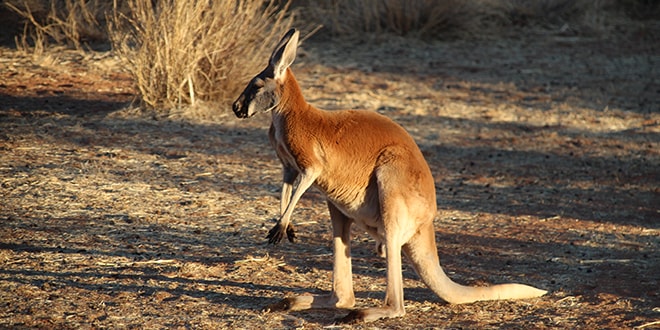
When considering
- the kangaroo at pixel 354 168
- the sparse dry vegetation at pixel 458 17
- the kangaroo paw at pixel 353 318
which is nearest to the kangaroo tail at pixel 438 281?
the kangaroo at pixel 354 168

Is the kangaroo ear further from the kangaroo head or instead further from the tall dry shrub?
the tall dry shrub

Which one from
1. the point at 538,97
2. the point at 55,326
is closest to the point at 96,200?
the point at 55,326

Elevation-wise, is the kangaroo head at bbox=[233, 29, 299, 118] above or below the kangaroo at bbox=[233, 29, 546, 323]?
above

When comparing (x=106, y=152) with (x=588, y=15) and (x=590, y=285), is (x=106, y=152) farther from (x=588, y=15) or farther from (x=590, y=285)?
(x=588, y=15)

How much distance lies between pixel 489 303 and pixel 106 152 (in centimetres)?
410

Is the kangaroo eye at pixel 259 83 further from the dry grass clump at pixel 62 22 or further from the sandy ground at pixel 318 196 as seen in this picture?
the dry grass clump at pixel 62 22

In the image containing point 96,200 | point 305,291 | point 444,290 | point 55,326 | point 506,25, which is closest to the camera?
point 55,326

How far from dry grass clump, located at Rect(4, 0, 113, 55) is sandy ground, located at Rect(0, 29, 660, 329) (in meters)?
0.39

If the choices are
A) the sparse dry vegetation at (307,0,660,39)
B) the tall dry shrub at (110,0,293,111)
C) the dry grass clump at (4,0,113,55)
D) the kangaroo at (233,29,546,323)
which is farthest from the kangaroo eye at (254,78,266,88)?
the sparse dry vegetation at (307,0,660,39)

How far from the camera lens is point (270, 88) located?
481 cm

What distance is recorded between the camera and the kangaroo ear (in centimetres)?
473

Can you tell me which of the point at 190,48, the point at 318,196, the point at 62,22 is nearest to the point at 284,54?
the point at 318,196

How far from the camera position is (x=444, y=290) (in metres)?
5.03

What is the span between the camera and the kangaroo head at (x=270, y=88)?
15.7 ft
